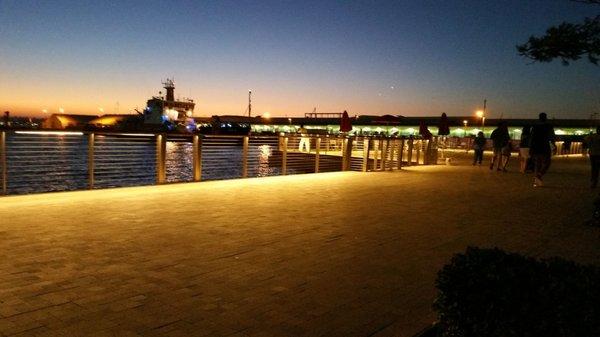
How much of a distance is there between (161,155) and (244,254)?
551cm

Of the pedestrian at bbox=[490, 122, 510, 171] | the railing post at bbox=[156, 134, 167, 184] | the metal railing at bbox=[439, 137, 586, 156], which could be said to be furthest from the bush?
the metal railing at bbox=[439, 137, 586, 156]

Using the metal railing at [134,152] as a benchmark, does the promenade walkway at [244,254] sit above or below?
below

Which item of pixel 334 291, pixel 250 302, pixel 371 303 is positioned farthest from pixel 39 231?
pixel 371 303

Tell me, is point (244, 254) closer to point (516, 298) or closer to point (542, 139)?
point (516, 298)

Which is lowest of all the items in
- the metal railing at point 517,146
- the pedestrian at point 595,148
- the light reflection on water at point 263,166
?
the light reflection on water at point 263,166

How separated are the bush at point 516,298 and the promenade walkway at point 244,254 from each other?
2.49 feet

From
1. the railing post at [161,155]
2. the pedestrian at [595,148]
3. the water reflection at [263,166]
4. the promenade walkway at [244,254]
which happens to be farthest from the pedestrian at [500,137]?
the railing post at [161,155]

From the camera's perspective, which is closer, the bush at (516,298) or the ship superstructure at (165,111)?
the bush at (516,298)

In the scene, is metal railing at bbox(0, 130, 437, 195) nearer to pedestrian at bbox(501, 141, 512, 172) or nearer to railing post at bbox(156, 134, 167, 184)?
railing post at bbox(156, 134, 167, 184)

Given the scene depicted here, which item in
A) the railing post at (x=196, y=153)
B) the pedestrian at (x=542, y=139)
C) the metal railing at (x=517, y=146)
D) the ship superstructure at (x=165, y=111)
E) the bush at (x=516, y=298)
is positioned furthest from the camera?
the ship superstructure at (x=165, y=111)

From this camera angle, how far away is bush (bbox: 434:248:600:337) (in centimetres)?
210

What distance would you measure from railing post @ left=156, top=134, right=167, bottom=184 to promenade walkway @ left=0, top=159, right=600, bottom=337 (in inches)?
21.6

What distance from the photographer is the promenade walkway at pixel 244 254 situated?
3.22 metres

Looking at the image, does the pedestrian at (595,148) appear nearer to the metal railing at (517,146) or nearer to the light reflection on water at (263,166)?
the light reflection on water at (263,166)
